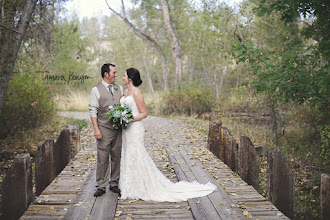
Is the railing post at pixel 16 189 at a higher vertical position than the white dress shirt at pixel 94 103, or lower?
lower

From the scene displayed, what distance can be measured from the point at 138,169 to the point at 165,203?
A: 71 centimetres

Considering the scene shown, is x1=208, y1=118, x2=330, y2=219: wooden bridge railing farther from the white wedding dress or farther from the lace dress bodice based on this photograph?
the lace dress bodice

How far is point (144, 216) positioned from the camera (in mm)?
4152

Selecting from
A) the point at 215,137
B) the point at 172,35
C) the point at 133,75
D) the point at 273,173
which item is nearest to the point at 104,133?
the point at 133,75

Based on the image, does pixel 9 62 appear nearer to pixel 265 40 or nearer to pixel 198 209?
pixel 198 209

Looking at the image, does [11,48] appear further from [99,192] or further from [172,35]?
[172,35]

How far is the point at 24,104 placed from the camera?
36.1 feet

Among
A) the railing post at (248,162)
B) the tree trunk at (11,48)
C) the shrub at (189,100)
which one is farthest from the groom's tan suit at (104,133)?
the shrub at (189,100)

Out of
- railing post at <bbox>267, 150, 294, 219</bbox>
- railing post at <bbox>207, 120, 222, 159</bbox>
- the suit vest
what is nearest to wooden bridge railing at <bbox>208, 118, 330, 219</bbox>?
railing post at <bbox>267, 150, 294, 219</bbox>

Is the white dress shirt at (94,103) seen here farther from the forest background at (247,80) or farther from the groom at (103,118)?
the forest background at (247,80)

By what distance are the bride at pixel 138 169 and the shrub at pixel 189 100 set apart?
13.3 metres

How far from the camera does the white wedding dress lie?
194 inches

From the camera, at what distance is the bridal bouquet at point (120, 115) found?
15.6 feet

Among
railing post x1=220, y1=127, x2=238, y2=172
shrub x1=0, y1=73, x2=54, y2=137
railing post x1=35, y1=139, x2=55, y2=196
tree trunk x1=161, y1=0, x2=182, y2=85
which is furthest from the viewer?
tree trunk x1=161, y1=0, x2=182, y2=85
